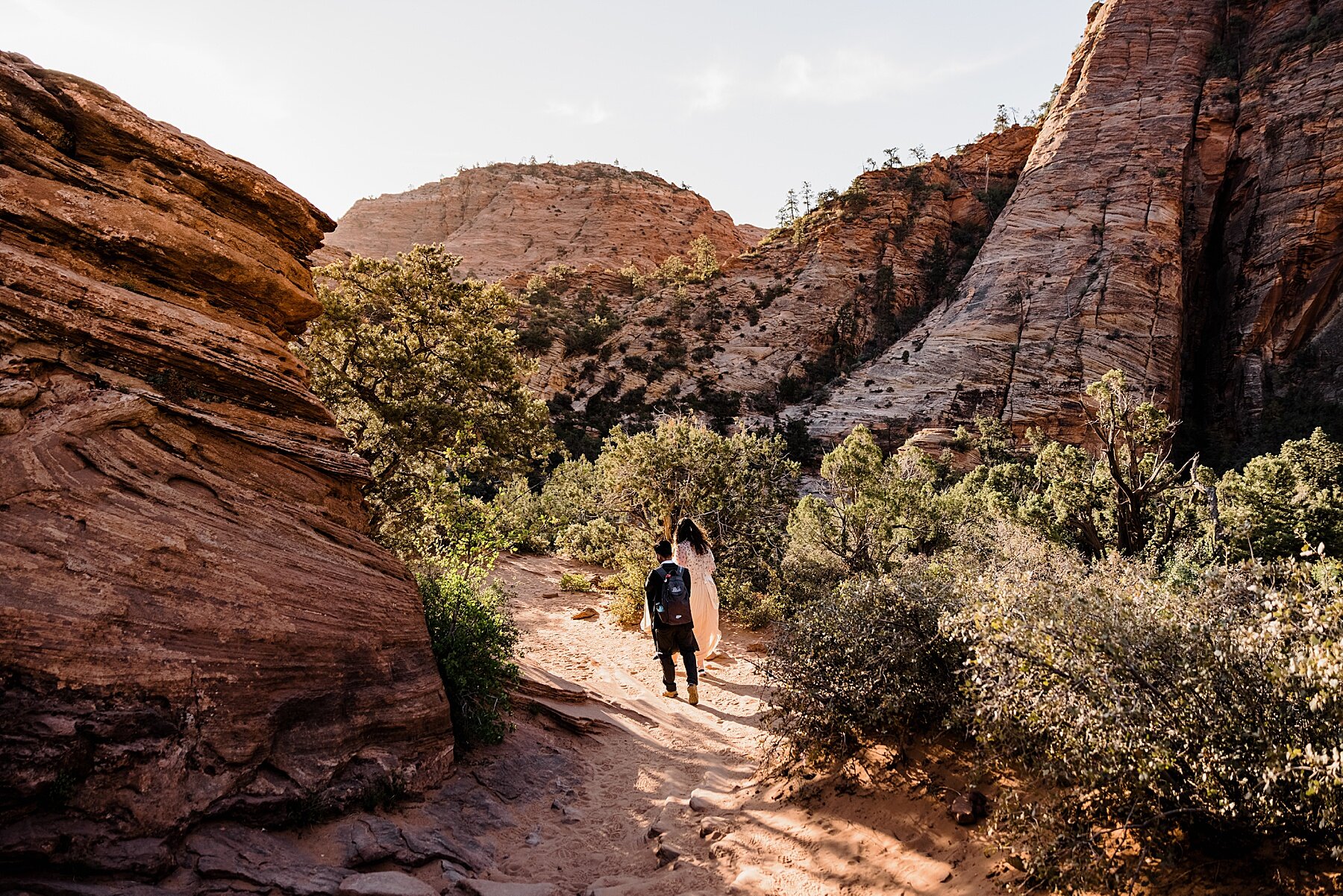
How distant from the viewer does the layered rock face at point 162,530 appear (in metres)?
3.50

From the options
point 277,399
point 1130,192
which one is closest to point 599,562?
point 277,399

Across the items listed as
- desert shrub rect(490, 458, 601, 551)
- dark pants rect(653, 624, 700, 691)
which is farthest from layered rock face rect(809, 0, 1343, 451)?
dark pants rect(653, 624, 700, 691)

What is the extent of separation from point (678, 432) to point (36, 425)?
40.7ft

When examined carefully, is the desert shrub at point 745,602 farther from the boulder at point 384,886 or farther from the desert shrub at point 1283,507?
the desert shrub at point 1283,507

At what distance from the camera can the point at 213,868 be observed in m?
3.49

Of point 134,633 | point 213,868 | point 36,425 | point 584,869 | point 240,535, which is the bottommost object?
point 584,869

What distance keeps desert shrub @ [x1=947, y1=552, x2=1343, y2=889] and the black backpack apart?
4559 millimetres

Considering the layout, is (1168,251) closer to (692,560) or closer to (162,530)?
(692,560)

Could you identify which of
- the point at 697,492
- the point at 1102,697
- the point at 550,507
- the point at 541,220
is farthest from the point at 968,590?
the point at 541,220

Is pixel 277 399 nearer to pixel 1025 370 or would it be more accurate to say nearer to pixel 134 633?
pixel 134 633

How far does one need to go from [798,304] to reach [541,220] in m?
53.7

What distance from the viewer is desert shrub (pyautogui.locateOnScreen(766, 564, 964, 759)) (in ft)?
15.8

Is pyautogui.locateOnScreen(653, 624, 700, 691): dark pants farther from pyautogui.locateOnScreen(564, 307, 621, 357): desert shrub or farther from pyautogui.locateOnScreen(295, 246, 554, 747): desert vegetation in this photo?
pyautogui.locateOnScreen(564, 307, 621, 357): desert shrub

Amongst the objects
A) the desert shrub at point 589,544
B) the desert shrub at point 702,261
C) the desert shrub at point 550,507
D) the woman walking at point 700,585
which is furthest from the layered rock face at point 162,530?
the desert shrub at point 702,261
